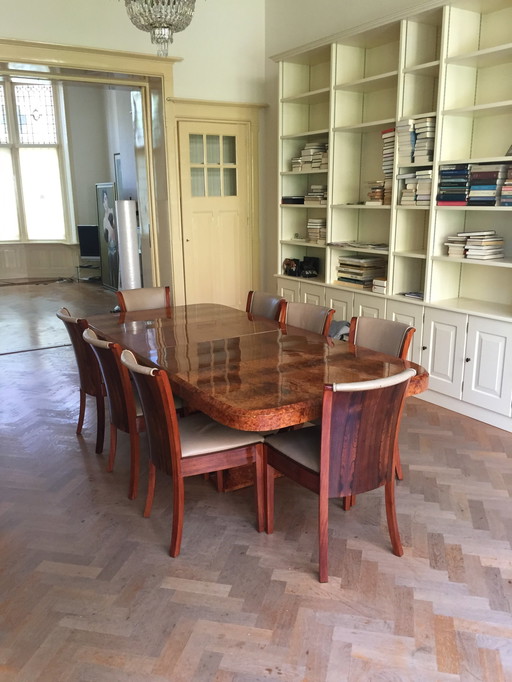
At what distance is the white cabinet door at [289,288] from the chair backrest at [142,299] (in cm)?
154

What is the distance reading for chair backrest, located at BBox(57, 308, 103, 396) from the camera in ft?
10.5

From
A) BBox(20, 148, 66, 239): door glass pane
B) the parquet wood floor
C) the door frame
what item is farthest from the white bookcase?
BBox(20, 148, 66, 239): door glass pane

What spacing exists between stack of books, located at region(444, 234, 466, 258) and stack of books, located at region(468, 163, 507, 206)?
25 centimetres

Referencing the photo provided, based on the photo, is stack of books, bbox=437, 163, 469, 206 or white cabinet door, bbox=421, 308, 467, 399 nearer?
stack of books, bbox=437, 163, 469, 206

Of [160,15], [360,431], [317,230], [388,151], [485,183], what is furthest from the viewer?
[317,230]

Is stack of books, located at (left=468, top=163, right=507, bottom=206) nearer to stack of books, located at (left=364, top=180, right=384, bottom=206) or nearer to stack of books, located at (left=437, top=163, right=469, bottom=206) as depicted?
stack of books, located at (left=437, top=163, right=469, bottom=206)

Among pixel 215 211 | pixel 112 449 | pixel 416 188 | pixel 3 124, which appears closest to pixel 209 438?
pixel 112 449

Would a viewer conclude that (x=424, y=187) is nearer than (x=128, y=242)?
Yes

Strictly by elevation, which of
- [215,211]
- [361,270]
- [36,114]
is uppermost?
[36,114]

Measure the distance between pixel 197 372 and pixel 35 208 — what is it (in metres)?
9.62

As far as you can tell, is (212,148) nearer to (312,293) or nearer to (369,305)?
(312,293)

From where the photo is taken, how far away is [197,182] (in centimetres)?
583

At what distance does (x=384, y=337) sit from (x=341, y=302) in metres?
1.91

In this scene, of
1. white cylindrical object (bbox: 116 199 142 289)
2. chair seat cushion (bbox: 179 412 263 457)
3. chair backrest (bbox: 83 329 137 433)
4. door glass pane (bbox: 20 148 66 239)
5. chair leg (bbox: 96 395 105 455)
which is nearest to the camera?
chair seat cushion (bbox: 179 412 263 457)
